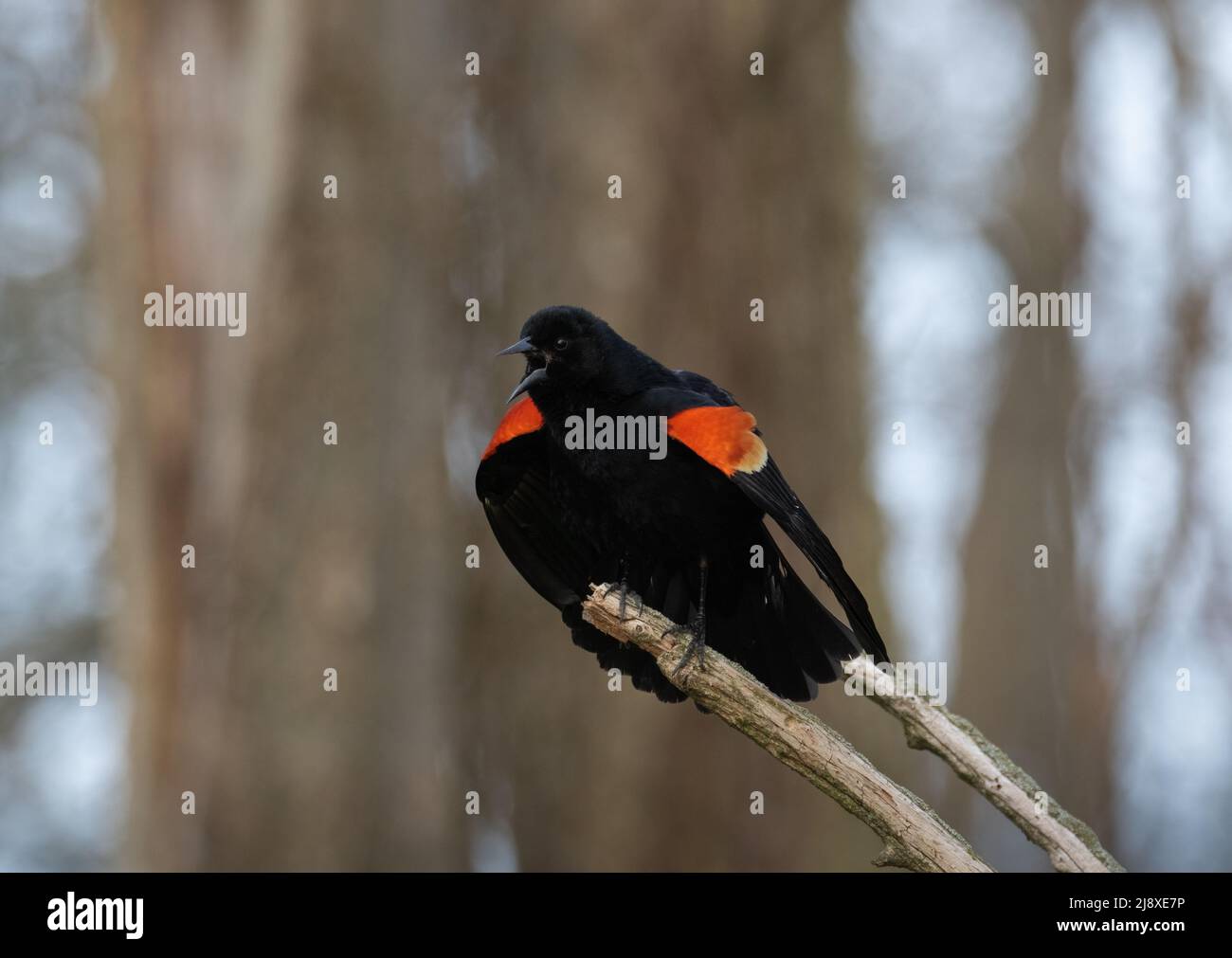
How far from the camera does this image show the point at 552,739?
23.5 ft

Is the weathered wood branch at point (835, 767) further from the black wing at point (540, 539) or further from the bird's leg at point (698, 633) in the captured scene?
the black wing at point (540, 539)

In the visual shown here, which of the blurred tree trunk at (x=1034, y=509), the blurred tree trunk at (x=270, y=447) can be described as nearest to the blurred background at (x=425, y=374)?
the blurred tree trunk at (x=270, y=447)

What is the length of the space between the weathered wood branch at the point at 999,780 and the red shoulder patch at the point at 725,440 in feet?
2.34

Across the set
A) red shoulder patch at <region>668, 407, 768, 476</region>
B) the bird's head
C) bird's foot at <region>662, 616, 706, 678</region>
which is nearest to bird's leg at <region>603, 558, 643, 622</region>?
bird's foot at <region>662, 616, 706, 678</region>

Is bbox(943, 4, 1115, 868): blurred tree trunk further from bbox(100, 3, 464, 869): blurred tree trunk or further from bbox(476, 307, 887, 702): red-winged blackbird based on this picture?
bbox(476, 307, 887, 702): red-winged blackbird

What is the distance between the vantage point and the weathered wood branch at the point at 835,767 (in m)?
2.87

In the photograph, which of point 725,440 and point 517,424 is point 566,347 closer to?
point 517,424

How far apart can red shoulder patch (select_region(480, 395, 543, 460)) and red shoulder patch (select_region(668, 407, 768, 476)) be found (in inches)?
24.6

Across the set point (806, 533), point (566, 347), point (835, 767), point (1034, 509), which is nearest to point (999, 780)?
point (835, 767)

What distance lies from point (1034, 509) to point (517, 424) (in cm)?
936
